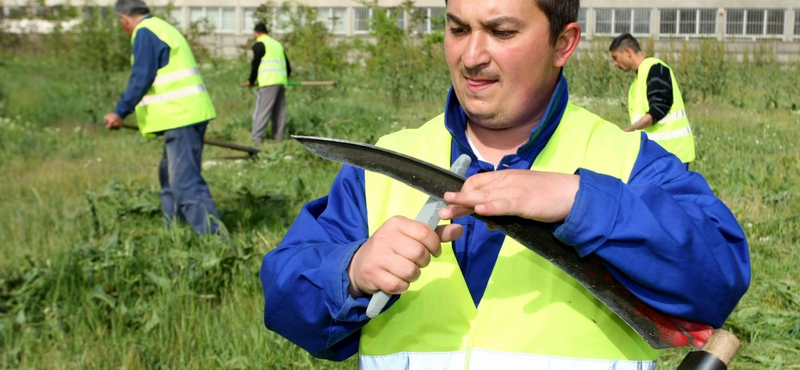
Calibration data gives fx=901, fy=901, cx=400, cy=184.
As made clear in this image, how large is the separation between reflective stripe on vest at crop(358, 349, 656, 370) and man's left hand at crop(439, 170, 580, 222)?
14.6 inches

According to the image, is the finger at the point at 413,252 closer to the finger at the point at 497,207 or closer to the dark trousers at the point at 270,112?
the finger at the point at 497,207

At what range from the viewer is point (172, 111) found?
684cm

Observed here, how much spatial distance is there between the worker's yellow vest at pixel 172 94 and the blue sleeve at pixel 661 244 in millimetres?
5704

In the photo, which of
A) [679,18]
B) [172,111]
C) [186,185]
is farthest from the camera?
[679,18]

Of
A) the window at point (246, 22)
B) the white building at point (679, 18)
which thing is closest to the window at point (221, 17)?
the window at point (246, 22)

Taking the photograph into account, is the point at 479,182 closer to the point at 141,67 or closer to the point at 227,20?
the point at 141,67

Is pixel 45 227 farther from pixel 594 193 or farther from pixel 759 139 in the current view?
pixel 759 139

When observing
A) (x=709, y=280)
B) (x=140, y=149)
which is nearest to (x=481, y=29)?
(x=709, y=280)

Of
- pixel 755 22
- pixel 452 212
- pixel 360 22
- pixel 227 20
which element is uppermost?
pixel 227 20

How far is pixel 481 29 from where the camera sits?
1758mm

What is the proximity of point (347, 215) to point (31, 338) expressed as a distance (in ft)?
10.4

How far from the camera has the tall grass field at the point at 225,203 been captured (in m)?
4.28

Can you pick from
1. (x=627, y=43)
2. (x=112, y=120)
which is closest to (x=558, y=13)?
(x=112, y=120)

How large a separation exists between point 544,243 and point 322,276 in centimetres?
43
